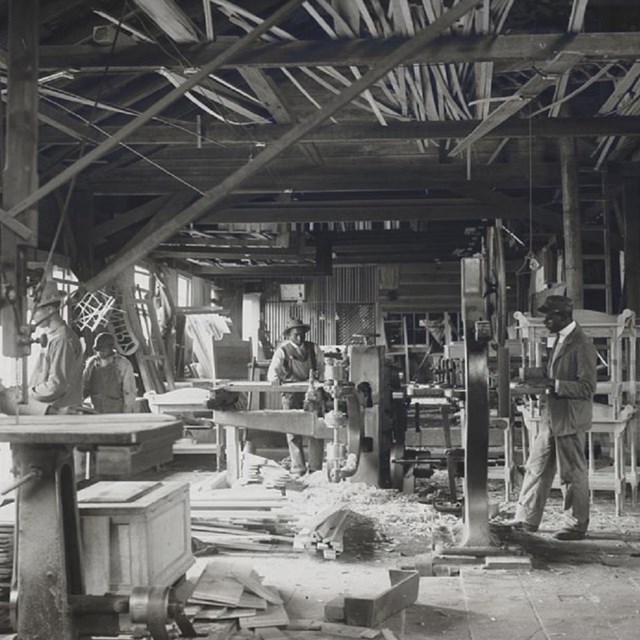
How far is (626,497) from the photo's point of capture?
7938mm

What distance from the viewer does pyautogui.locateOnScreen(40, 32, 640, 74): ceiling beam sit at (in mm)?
5246

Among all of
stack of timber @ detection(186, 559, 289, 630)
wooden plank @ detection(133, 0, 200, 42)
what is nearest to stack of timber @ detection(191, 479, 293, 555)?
stack of timber @ detection(186, 559, 289, 630)

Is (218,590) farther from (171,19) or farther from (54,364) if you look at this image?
(171,19)

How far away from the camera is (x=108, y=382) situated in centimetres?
891

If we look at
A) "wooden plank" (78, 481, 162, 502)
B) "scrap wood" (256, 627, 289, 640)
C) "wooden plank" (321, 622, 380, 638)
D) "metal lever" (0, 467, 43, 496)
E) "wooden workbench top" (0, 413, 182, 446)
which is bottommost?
"wooden plank" (321, 622, 380, 638)

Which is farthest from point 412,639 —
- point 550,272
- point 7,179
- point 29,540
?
point 550,272

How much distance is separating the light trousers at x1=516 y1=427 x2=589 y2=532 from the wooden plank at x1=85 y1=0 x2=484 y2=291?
2.89 meters

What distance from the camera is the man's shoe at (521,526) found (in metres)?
6.41

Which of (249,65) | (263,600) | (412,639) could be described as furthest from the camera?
(249,65)

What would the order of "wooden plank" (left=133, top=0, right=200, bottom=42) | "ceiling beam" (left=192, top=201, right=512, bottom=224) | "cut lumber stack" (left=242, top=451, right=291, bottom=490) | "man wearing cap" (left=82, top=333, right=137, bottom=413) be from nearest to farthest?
"wooden plank" (left=133, top=0, right=200, bottom=42)
"cut lumber stack" (left=242, top=451, right=291, bottom=490)
"man wearing cap" (left=82, top=333, right=137, bottom=413)
"ceiling beam" (left=192, top=201, right=512, bottom=224)

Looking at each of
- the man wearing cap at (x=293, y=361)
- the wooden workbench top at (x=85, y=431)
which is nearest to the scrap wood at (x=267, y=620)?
the wooden workbench top at (x=85, y=431)

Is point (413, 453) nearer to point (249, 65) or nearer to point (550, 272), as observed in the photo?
point (249, 65)

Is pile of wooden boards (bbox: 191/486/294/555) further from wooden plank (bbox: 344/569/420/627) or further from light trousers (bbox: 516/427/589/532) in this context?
light trousers (bbox: 516/427/589/532)

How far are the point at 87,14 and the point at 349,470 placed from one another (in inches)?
145
